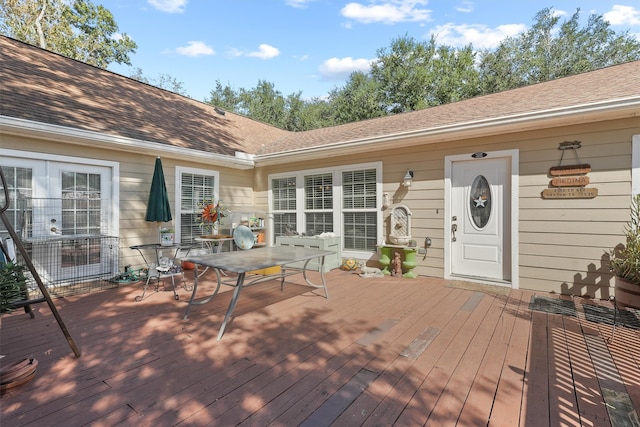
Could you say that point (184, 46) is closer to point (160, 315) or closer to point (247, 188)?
point (247, 188)

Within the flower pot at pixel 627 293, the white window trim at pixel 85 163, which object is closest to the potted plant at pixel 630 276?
the flower pot at pixel 627 293

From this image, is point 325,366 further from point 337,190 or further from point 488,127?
point 337,190

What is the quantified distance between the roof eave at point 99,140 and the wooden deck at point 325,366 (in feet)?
7.16

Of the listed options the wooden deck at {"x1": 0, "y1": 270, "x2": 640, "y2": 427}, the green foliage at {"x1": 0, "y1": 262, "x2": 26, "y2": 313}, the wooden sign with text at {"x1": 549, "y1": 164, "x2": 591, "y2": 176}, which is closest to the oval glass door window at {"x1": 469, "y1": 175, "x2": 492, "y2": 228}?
the wooden sign with text at {"x1": 549, "y1": 164, "x2": 591, "y2": 176}

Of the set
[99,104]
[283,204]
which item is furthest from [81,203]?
[283,204]

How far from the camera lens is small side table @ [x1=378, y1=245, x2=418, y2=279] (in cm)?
506

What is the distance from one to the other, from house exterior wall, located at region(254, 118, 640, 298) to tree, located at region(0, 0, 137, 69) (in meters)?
15.1

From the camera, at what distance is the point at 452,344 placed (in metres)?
2.62

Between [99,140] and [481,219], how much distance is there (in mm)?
5750

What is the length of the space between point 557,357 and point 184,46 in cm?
2468

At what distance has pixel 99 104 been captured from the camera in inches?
208

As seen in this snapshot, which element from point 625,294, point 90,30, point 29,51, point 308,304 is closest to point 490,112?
point 625,294

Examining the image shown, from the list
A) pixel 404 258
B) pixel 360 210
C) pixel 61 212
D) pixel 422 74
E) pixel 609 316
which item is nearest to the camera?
pixel 609 316

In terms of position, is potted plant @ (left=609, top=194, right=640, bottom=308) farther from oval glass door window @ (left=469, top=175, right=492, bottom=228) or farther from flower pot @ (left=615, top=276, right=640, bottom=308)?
oval glass door window @ (left=469, top=175, right=492, bottom=228)
